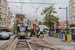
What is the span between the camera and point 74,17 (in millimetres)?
37688

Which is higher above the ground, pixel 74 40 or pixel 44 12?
pixel 44 12

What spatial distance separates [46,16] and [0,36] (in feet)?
63.4

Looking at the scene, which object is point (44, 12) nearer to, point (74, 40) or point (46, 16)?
point (46, 16)

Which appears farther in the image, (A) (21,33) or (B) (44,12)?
(B) (44,12)

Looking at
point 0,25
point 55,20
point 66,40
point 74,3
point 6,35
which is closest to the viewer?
point 66,40

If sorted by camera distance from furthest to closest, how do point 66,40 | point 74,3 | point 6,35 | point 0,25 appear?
point 0,25 → point 74,3 → point 6,35 → point 66,40

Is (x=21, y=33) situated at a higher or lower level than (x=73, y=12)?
lower

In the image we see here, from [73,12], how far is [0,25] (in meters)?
28.5

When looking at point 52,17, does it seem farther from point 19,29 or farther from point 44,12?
point 19,29

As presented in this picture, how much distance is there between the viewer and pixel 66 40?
20.8m

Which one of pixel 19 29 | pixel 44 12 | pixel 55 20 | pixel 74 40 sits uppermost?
pixel 44 12

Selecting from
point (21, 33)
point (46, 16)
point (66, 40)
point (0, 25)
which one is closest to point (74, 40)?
point (66, 40)

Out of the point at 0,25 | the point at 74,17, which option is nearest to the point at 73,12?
the point at 74,17

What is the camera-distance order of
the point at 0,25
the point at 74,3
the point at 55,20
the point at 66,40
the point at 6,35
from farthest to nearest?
the point at 0,25 < the point at 55,20 < the point at 74,3 < the point at 6,35 < the point at 66,40
